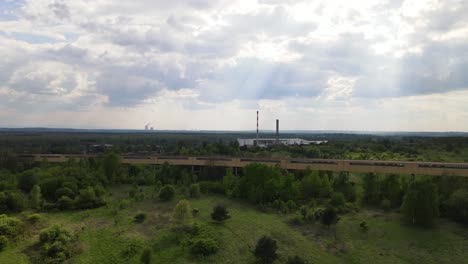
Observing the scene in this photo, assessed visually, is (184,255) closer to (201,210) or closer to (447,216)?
(201,210)

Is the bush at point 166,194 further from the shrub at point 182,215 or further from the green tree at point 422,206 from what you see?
the green tree at point 422,206

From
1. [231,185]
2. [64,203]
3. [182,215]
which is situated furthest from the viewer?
[231,185]

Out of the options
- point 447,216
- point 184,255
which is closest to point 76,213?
point 184,255

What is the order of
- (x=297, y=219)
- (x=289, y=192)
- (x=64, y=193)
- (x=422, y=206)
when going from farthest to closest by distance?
(x=64, y=193)
(x=289, y=192)
(x=297, y=219)
(x=422, y=206)

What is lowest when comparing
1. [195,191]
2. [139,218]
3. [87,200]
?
[139,218]

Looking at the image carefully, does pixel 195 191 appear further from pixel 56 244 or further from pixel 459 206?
pixel 459 206

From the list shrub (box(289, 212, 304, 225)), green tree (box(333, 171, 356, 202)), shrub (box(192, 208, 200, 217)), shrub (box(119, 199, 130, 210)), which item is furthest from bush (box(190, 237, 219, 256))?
green tree (box(333, 171, 356, 202))

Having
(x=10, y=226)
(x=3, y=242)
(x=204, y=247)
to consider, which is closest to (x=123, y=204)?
(x=10, y=226)
